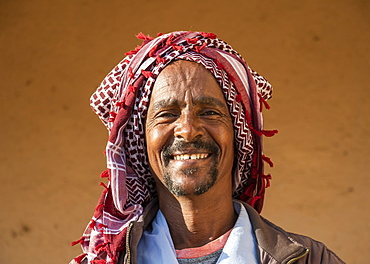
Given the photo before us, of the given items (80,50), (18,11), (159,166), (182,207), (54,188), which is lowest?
(54,188)

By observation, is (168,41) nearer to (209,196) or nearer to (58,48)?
(209,196)

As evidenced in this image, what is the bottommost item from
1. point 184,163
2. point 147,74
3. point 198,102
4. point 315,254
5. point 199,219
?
point 315,254

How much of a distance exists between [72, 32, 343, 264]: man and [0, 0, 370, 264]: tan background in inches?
79.5

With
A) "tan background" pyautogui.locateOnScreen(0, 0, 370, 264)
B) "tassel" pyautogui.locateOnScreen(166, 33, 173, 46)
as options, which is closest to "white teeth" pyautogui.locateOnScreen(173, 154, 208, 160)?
"tassel" pyautogui.locateOnScreen(166, 33, 173, 46)

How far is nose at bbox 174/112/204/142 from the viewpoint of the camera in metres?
2.65

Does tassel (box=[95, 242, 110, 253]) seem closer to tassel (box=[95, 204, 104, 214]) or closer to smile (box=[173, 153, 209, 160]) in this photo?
tassel (box=[95, 204, 104, 214])

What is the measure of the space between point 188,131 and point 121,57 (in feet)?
8.77

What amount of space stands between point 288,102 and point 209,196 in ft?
7.68

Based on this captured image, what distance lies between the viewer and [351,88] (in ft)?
15.7

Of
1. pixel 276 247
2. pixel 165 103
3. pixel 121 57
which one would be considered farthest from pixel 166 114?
pixel 121 57

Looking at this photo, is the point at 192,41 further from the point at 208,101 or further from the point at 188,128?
the point at 188,128

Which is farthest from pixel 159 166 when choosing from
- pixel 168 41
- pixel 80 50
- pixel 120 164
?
pixel 80 50

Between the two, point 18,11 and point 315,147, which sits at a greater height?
point 18,11

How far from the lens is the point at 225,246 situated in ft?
8.61
